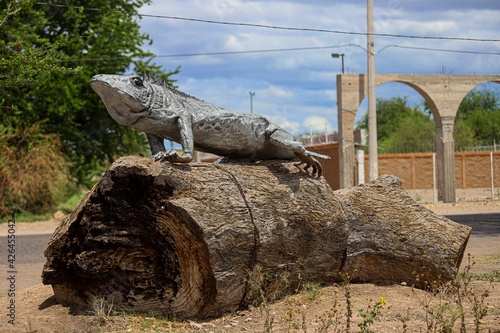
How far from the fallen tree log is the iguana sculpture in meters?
0.21

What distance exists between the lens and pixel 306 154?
7438mm

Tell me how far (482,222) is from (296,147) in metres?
11.3

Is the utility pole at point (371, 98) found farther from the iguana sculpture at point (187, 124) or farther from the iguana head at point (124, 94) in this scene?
the iguana head at point (124, 94)

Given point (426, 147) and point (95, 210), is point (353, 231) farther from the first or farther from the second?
point (426, 147)

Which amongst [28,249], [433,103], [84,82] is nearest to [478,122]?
[433,103]

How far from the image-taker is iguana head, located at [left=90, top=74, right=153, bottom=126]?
6.65 metres

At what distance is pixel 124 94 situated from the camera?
6.67 m

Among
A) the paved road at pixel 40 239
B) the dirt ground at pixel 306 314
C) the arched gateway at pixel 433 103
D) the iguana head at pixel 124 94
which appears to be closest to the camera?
the dirt ground at pixel 306 314

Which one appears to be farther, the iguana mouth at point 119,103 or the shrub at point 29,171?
the shrub at point 29,171

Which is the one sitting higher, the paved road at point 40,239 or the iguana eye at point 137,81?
the iguana eye at point 137,81

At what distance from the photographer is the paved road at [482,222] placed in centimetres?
1478

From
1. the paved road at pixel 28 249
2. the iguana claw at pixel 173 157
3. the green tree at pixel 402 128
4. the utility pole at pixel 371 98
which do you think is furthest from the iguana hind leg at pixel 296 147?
the green tree at pixel 402 128

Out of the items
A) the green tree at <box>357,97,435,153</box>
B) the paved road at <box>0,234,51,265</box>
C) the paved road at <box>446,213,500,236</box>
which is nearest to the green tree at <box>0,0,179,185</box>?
the paved road at <box>0,234,51,265</box>

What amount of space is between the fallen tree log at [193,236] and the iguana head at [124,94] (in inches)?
22.2
